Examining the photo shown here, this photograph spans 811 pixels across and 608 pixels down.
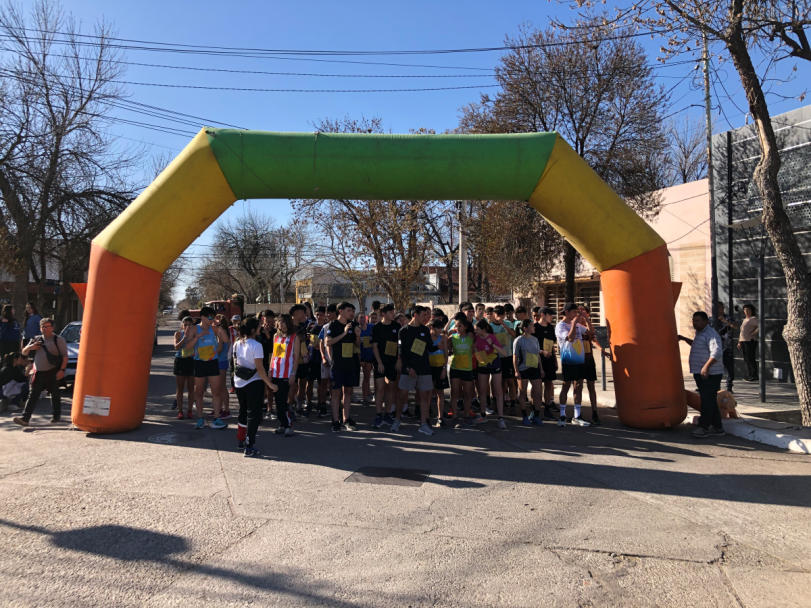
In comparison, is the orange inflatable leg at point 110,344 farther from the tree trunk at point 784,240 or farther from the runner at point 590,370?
the tree trunk at point 784,240

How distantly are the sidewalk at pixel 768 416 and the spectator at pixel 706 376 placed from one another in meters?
0.37

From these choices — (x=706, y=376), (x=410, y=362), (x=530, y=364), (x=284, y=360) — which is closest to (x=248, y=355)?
(x=284, y=360)

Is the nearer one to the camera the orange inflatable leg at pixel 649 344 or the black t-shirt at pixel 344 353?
the orange inflatable leg at pixel 649 344

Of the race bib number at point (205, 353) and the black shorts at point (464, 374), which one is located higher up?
the race bib number at point (205, 353)

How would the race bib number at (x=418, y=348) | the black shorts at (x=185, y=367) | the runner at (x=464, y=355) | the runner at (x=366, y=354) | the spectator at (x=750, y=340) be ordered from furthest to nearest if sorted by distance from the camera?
the spectator at (x=750, y=340), the runner at (x=366, y=354), the black shorts at (x=185, y=367), the runner at (x=464, y=355), the race bib number at (x=418, y=348)

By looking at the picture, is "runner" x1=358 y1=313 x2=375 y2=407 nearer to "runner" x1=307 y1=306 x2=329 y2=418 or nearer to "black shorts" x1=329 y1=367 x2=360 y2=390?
"runner" x1=307 y1=306 x2=329 y2=418

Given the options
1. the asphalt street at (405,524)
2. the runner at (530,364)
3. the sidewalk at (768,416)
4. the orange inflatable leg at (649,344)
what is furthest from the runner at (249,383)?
the sidewalk at (768,416)

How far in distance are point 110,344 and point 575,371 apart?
22.7ft

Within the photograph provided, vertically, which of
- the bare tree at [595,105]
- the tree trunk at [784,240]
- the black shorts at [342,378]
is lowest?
the black shorts at [342,378]

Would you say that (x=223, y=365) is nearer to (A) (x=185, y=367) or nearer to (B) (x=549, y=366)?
(A) (x=185, y=367)

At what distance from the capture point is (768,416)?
30.6 ft

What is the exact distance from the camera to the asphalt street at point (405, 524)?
3615 mm

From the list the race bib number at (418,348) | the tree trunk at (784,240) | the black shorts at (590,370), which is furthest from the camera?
the black shorts at (590,370)

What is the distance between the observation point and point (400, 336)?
8453mm
